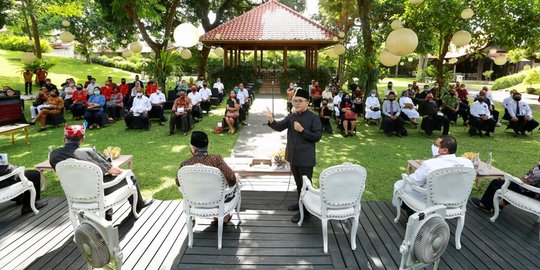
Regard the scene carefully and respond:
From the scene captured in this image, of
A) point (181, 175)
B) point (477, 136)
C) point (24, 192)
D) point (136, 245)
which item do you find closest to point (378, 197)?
point (181, 175)

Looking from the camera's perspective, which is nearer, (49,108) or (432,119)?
(432,119)

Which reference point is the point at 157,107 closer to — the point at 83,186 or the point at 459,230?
the point at 83,186

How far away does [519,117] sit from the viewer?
33.1 ft

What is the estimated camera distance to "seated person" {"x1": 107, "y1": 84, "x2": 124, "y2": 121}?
11.4m

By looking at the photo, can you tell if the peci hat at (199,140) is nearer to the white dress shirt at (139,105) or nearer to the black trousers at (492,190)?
the black trousers at (492,190)

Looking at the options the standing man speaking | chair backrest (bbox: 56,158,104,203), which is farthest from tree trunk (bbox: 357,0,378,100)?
chair backrest (bbox: 56,158,104,203)

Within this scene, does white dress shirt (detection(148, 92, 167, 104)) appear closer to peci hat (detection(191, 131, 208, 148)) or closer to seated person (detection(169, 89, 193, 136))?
seated person (detection(169, 89, 193, 136))

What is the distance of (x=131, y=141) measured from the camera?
8.87 metres

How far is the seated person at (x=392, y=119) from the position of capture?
32.2 ft

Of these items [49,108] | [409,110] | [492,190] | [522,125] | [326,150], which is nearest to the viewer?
[492,190]

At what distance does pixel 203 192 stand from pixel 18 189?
2.66 metres

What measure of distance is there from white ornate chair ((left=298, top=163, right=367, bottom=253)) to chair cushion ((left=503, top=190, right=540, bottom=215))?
2147 mm

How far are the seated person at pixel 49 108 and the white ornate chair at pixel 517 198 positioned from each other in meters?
11.4

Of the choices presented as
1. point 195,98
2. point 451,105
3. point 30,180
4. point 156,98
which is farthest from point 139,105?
point 451,105
